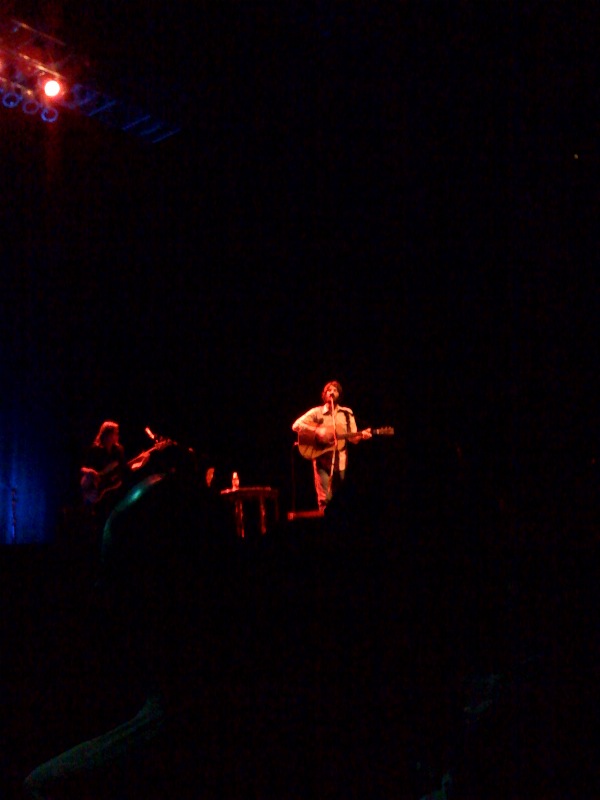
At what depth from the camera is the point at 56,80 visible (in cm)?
636

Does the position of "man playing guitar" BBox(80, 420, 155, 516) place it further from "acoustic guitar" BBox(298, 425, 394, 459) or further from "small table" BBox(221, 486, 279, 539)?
"acoustic guitar" BBox(298, 425, 394, 459)

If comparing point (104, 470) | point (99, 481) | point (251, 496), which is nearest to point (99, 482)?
point (99, 481)

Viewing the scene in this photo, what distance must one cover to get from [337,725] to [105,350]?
→ 306 inches

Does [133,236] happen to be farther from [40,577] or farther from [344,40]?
[40,577]

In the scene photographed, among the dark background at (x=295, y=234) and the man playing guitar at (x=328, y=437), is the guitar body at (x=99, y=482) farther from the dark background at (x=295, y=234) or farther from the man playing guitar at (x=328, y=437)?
the man playing guitar at (x=328, y=437)

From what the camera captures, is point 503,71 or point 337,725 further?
point 503,71

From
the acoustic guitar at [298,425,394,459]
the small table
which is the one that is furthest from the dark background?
the small table

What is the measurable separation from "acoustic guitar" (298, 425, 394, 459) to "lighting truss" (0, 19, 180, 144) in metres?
3.75

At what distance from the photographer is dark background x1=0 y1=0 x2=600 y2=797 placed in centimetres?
589

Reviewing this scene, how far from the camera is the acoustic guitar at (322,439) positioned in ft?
23.3

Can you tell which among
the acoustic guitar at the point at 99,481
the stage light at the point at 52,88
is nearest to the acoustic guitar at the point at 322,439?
the acoustic guitar at the point at 99,481

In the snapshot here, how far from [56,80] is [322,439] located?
4.45 metres

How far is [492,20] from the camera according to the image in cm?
578

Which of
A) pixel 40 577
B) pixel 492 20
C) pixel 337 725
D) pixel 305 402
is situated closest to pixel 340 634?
pixel 337 725
